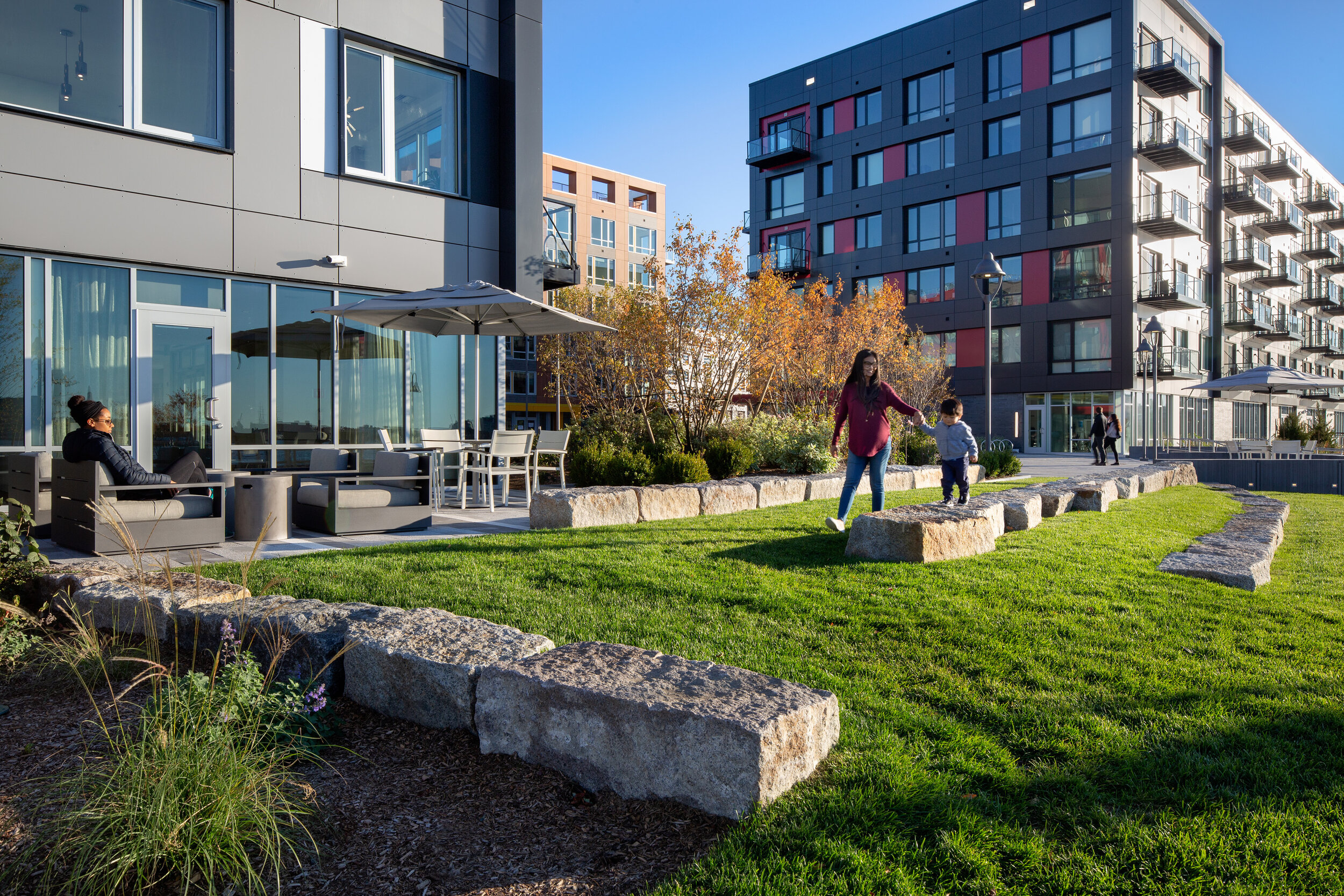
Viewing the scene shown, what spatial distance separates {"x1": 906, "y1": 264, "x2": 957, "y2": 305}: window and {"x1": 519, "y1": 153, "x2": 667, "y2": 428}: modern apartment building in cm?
1711

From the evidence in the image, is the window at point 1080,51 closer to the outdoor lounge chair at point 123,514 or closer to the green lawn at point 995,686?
the green lawn at point 995,686

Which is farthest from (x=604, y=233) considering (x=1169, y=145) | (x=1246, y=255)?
(x=1246, y=255)

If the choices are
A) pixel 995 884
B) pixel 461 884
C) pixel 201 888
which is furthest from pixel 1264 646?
pixel 201 888

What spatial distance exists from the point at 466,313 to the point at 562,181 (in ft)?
150

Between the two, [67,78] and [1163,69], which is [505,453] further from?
[1163,69]

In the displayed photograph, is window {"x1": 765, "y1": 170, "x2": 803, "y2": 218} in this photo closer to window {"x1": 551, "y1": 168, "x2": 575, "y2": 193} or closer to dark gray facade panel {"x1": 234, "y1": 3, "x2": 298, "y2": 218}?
window {"x1": 551, "y1": 168, "x2": 575, "y2": 193}

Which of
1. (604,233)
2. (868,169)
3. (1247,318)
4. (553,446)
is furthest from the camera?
(604,233)

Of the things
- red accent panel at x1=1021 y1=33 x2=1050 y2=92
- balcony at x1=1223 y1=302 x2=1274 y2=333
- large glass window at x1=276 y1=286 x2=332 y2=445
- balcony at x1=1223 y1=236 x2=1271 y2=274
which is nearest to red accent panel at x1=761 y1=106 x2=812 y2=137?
red accent panel at x1=1021 y1=33 x2=1050 y2=92

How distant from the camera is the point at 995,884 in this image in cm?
205

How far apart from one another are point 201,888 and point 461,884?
2.24 ft

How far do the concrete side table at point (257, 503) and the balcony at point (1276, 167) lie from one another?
1856 inches

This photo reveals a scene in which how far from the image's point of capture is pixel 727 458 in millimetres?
10969

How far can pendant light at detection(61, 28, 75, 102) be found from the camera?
9.49m

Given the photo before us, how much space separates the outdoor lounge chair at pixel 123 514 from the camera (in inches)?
253
